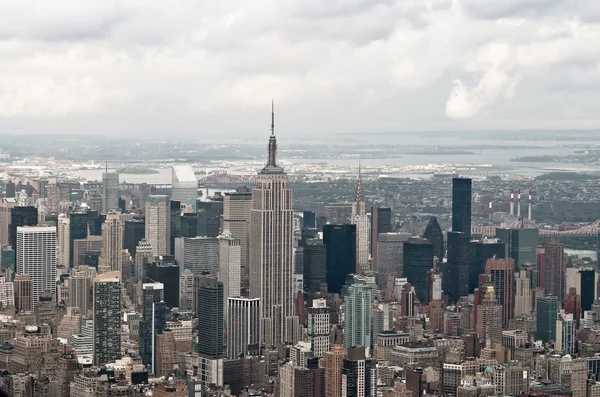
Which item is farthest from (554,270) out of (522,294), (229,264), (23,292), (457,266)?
(23,292)

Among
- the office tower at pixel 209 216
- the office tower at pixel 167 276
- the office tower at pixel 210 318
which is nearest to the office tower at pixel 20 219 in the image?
the office tower at pixel 167 276

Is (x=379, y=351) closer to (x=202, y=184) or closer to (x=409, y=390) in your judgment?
(x=409, y=390)

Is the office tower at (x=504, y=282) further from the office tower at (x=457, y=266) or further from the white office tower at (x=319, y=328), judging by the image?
the white office tower at (x=319, y=328)

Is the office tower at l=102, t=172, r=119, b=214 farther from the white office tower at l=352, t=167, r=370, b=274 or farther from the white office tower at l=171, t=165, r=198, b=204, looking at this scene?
the white office tower at l=352, t=167, r=370, b=274

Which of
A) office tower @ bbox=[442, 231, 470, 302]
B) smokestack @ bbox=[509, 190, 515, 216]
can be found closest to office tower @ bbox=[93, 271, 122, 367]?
office tower @ bbox=[442, 231, 470, 302]

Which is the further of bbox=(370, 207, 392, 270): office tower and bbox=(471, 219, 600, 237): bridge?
bbox=(370, 207, 392, 270): office tower

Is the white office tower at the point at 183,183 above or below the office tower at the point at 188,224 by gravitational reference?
above

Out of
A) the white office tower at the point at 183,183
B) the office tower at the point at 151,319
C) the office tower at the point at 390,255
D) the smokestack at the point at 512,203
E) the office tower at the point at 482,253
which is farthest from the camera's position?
the office tower at the point at 390,255

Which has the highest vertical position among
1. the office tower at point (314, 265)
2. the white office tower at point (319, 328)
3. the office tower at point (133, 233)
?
the office tower at point (133, 233)
